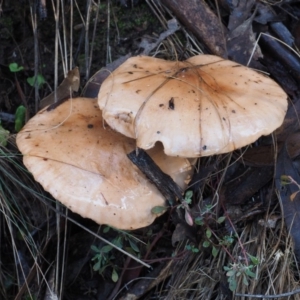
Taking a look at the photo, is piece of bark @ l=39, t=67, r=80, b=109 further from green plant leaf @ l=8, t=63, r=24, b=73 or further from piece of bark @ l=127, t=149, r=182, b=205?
piece of bark @ l=127, t=149, r=182, b=205

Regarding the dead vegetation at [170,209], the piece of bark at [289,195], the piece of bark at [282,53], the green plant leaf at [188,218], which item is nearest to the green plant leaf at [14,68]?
the dead vegetation at [170,209]

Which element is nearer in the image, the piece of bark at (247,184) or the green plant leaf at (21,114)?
the piece of bark at (247,184)

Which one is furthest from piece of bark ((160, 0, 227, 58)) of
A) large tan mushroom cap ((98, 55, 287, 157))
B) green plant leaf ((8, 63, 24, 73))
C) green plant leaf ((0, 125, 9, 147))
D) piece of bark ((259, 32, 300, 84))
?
green plant leaf ((0, 125, 9, 147))

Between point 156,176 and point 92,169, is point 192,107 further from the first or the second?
point 92,169

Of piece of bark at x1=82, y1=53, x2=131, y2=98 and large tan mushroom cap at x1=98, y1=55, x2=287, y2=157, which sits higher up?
large tan mushroom cap at x1=98, y1=55, x2=287, y2=157

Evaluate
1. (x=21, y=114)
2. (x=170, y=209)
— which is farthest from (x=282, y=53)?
(x=21, y=114)

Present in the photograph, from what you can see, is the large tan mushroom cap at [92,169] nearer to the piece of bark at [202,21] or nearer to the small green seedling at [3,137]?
the small green seedling at [3,137]
